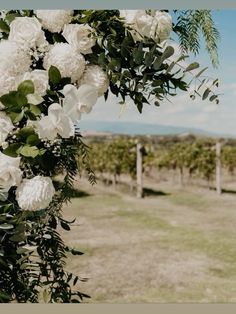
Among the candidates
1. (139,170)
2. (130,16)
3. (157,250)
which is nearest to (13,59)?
(130,16)

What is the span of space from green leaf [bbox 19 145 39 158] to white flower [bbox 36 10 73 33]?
257mm

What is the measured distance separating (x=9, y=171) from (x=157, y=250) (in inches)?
160

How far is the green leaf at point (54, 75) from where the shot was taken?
3.71ft

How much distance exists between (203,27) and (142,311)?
3.76 ft

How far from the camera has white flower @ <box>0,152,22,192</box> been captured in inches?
43.2

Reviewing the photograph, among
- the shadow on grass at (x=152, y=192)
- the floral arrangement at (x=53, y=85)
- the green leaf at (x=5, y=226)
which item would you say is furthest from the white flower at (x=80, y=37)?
the shadow on grass at (x=152, y=192)

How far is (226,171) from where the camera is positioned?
34.7ft

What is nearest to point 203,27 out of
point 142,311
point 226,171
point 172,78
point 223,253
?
point 172,78

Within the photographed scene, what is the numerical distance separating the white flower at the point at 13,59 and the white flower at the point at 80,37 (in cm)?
9

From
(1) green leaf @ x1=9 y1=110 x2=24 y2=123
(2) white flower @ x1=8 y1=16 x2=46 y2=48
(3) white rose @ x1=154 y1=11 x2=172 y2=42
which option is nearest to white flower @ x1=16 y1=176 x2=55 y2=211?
(1) green leaf @ x1=9 y1=110 x2=24 y2=123

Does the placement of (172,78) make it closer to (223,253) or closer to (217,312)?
(217,312)

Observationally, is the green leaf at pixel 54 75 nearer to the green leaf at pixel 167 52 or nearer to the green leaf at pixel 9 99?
the green leaf at pixel 9 99

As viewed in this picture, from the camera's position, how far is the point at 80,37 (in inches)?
46.0

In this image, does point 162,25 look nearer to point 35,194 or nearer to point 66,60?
point 66,60
